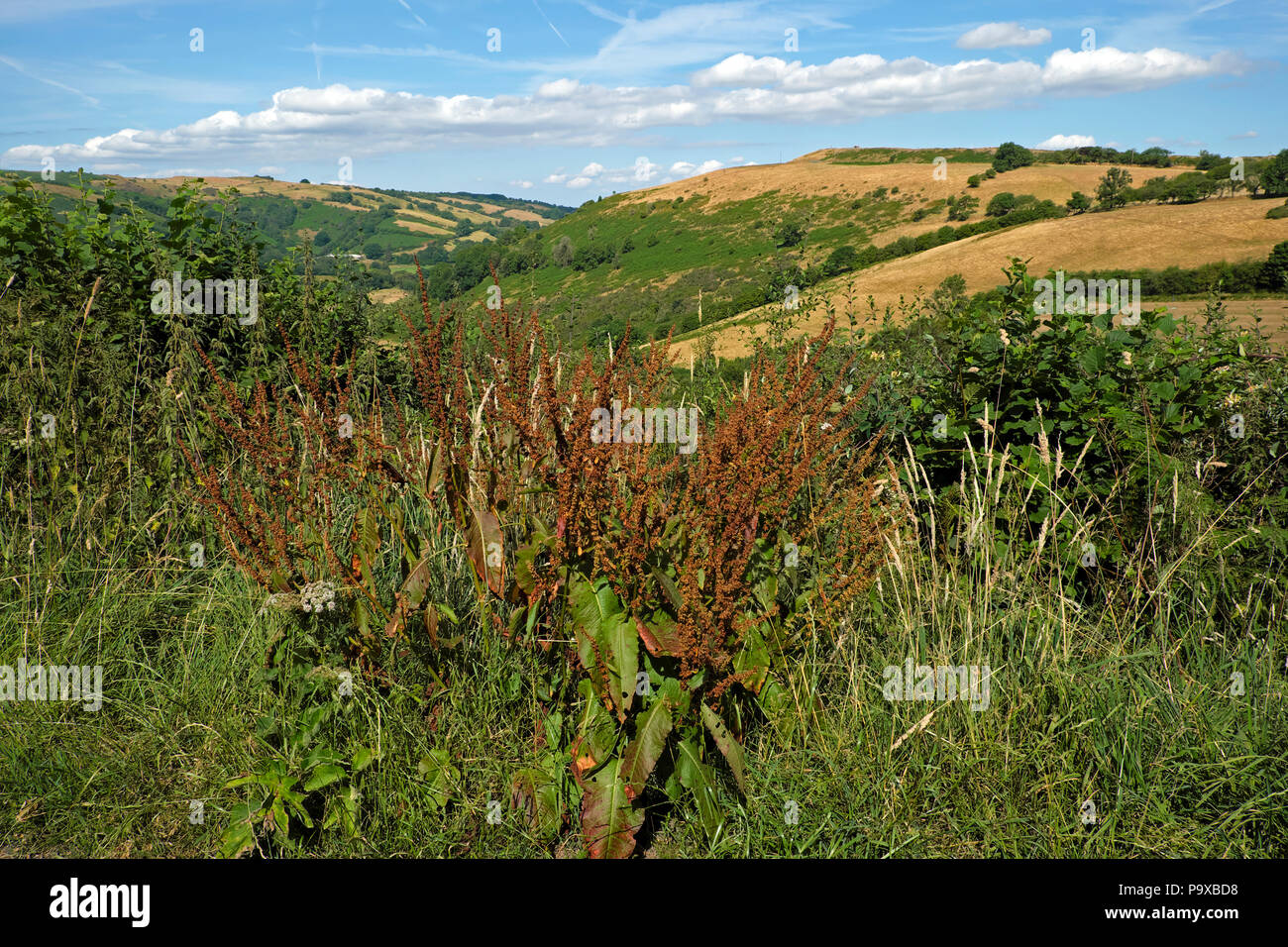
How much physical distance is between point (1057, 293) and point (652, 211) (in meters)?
101

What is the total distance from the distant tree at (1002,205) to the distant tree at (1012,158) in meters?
14.5

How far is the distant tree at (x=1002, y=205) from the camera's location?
5943 centimetres

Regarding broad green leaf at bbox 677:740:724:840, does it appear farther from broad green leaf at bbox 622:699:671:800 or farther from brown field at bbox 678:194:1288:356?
brown field at bbox 678:194:1288:356

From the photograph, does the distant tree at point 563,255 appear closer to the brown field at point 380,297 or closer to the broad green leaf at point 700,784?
the brown field at point 380,297

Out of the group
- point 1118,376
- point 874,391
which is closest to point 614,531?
point 874,391

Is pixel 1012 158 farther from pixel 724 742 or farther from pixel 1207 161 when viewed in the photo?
Result: pixel 724 742

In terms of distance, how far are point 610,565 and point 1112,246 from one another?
4306cm
